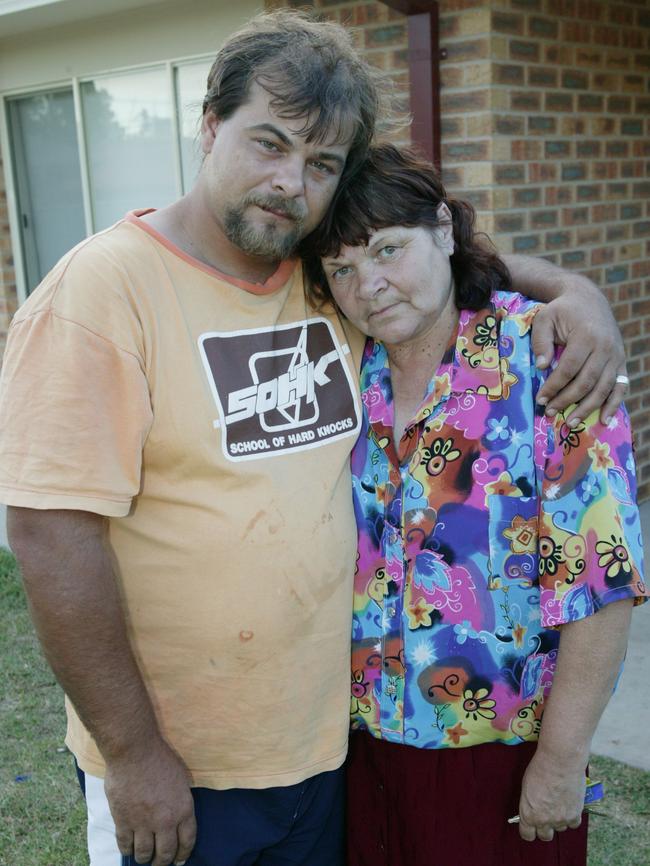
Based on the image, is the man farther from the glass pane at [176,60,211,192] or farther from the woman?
the glass pane at [176,60,211,192]

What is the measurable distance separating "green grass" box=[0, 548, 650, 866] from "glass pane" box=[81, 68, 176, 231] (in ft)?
11.3

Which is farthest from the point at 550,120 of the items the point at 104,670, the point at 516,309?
the point at 104,670

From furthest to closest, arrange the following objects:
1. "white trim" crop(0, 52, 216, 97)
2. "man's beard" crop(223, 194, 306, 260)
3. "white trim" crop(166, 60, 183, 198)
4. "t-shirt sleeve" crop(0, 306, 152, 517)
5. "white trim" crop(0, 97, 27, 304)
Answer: "white trim" crop(0, 97, 27, 304) < "white trim" crop(166, 60, 183, 198) < "white trim" crop(0, 52, 216, 97) < "man's beard" crop(223, 194, 306, 260) < "t-shirt sleeve" crop(0, 306, 152, 517)

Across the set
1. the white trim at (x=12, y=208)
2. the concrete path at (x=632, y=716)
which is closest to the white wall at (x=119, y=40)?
the white trim at (x=12, y=208)

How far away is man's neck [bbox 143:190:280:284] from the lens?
76.0 inches

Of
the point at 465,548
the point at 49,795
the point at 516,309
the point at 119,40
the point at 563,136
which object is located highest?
the point at 119,40

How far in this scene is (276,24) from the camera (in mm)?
1987

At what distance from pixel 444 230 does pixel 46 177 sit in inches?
226

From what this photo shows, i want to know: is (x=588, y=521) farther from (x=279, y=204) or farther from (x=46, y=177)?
(x=46, y=177)

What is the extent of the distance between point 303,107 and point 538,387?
727 mm

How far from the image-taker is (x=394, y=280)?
199cm

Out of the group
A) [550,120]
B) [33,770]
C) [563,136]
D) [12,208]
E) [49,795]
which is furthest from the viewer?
[12,208]

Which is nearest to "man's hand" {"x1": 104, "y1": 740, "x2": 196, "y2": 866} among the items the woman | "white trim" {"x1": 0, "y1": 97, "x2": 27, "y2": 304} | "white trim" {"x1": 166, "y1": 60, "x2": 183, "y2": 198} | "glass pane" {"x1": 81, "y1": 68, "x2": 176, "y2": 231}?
the woman

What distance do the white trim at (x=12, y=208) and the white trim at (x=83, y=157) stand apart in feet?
2.45
